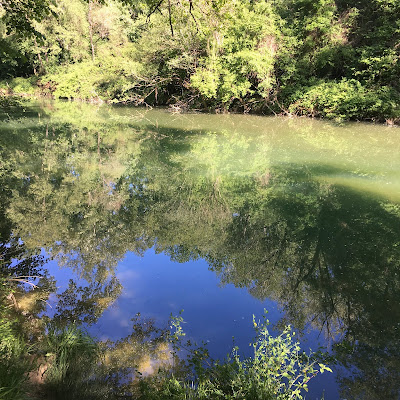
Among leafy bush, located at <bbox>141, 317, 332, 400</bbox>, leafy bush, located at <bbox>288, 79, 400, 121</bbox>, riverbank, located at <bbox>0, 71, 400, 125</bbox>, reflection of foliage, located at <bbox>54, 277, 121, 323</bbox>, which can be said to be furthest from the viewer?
riverbank, located at <bbox>0, 71, 400, 125</bbox>

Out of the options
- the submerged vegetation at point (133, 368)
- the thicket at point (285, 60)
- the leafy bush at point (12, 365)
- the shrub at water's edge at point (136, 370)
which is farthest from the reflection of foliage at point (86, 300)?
the thicket at point (285, 60)

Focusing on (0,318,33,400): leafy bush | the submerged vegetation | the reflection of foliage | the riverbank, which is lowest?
the riverbank

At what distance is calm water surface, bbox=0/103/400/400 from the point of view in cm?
390

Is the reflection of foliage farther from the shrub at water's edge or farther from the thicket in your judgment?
the thicket

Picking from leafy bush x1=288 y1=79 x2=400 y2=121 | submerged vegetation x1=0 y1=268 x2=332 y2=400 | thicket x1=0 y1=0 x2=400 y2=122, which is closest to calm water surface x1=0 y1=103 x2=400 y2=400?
submerged vegetation x1=0 y1=268 x2=332 y2=400

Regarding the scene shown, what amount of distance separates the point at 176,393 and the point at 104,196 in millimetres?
6040

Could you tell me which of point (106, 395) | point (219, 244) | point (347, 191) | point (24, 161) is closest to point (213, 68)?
point (24, 161)

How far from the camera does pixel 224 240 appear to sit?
6043 millimetres

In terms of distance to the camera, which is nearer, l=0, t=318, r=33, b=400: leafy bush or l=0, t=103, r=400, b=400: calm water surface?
l=0, t=318, r=33, b=400: leafy bush

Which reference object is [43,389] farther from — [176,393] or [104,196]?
[104,196]

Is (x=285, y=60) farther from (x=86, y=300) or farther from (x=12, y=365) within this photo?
(x=12, y=365)

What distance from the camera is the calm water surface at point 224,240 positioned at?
3.90m

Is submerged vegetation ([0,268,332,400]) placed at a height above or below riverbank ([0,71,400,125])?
above

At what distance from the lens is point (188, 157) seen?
11492 millimetres
